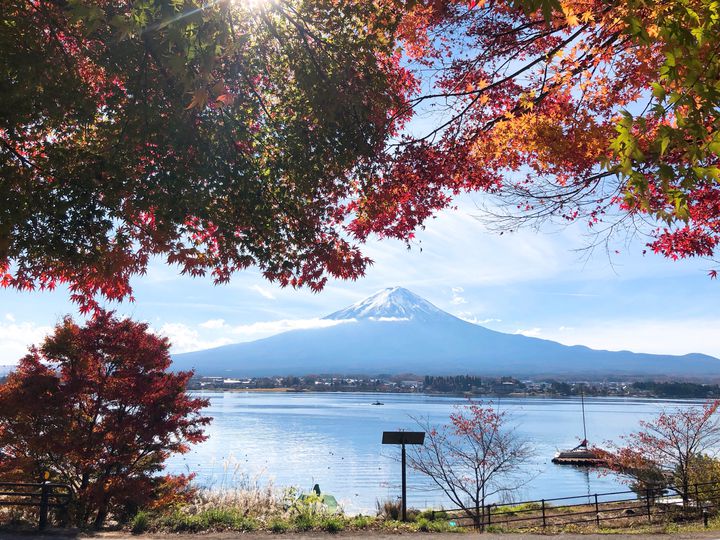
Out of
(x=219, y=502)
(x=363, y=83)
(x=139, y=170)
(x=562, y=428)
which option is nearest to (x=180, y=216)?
(x=139, y=170)

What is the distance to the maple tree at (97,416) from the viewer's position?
36.4 ft

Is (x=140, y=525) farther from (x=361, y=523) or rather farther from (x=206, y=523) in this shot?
(x=361, y=523)

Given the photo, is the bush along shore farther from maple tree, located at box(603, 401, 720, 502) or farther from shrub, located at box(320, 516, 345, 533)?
maple tree, located at box(603, 401, 720, 502)

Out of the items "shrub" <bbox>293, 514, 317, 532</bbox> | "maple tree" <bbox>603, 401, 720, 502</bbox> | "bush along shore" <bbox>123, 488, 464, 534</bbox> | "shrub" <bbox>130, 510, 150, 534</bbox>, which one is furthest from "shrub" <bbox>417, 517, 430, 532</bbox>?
"maple tree" <bbox>603, 401, 720, 502</bbox>

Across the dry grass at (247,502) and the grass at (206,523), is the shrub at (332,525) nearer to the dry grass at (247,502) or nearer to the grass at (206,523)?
the grass at (206,523)

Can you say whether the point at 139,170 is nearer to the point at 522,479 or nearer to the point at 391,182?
the point at 391,182

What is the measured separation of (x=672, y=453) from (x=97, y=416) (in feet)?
77.1

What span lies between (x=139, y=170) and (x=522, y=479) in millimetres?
47620

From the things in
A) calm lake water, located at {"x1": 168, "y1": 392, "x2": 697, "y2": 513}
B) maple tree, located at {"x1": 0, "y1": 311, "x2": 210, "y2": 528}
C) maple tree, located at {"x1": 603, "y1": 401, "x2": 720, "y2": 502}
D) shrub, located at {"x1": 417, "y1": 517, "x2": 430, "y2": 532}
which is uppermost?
maple tree, located at {"x1": 0, "y1": 311, "x2": 210, "y2": 528}

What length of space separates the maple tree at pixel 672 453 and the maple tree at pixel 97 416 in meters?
17.3

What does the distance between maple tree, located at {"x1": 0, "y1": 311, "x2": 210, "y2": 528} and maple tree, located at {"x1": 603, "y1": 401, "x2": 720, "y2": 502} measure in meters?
17.3

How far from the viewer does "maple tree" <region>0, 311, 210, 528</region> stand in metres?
11.1

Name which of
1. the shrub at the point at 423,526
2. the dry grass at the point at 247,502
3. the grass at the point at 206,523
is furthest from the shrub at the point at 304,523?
the shrub at the point at 423,526

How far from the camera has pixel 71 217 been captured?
21.8ft
